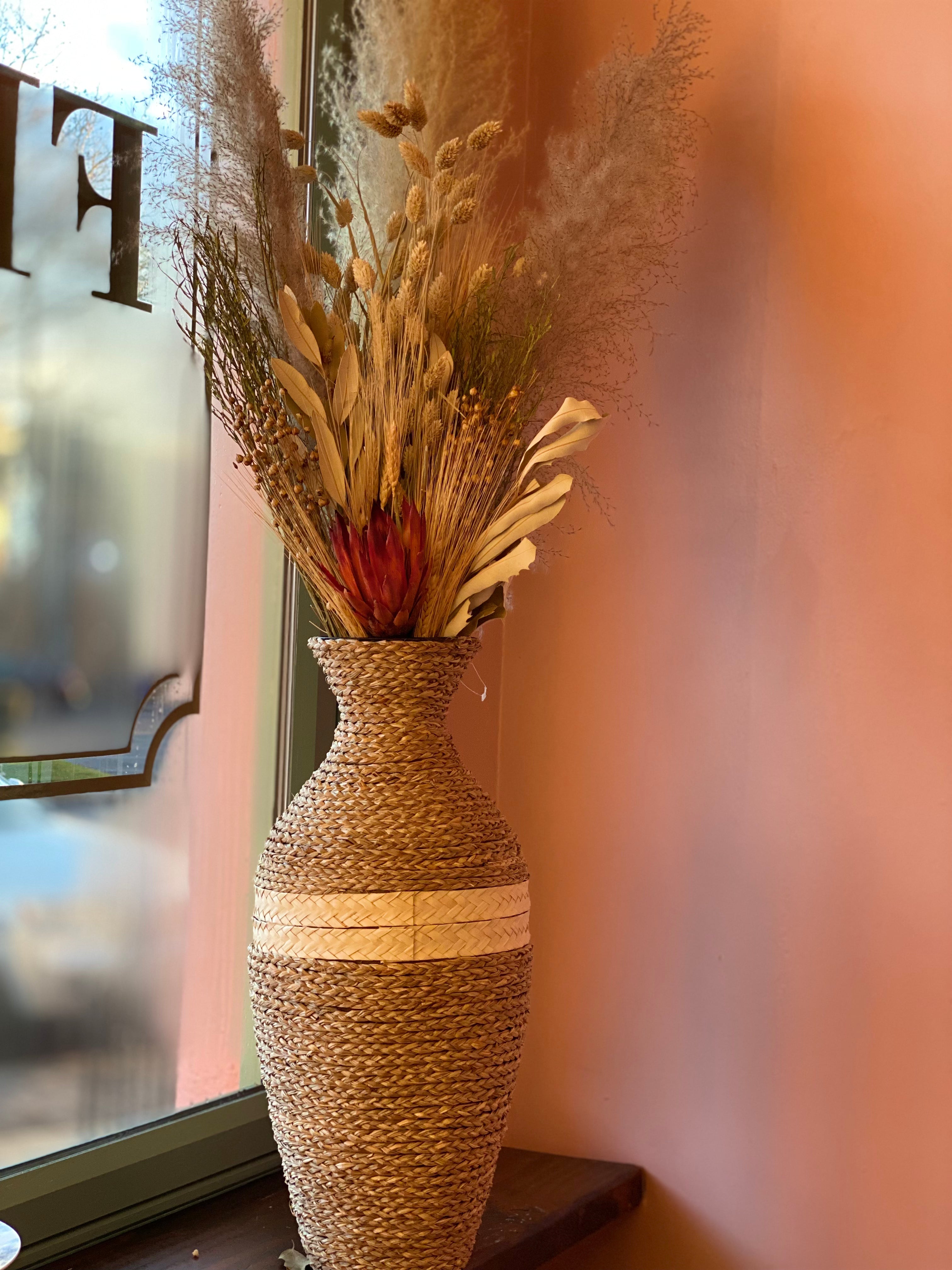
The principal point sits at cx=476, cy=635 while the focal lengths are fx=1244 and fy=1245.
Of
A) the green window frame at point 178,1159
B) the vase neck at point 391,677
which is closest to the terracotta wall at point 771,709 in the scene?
the green window frame at point 178,1159

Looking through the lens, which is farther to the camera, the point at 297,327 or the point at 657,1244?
the point at 657,1244

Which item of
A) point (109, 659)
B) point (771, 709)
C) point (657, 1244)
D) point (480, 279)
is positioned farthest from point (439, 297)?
point (657, 1244)

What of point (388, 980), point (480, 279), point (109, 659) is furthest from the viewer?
point (109, 659)

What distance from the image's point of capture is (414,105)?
1003 mm

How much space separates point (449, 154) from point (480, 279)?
10cm

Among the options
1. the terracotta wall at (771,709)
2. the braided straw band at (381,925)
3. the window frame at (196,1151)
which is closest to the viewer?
the braided straw band at (381,925)

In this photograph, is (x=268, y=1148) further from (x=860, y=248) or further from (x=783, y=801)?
(x=860, y=248)

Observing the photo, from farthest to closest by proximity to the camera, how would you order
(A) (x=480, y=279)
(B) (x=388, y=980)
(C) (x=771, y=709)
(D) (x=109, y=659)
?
1. (C) (x=771, y=709)
2. (D) (x=109, y=659)
3. (A) (x=480, y=279)
4. (B) (x=388, y=980)

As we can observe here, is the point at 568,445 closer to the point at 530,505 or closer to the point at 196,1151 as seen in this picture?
the point at 530,505

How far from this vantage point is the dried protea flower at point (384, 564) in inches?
38.5

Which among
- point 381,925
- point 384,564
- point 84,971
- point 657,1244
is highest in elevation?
point 384,564

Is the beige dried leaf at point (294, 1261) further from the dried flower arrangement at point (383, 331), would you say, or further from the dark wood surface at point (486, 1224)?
the dried flower arrangement at point (383, 331)

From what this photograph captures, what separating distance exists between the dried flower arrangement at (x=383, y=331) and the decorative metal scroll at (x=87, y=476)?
0.32 ft

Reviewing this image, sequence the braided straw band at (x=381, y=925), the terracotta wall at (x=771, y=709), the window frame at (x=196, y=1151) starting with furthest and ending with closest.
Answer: the terracotta wall at (x=771, y=709), the window frame at (x=196, y=1151), the braided straw band at (x=381, y=925)
